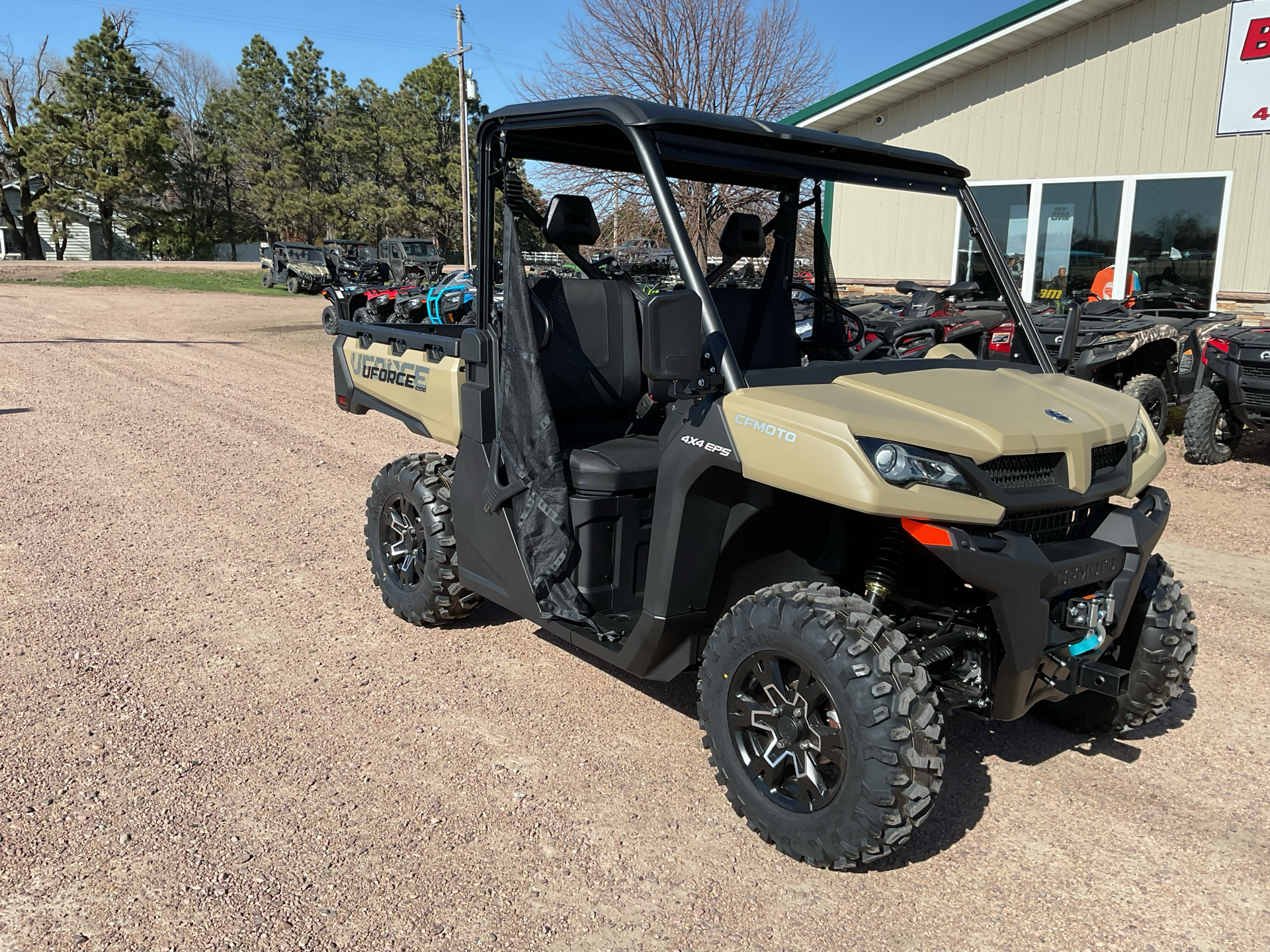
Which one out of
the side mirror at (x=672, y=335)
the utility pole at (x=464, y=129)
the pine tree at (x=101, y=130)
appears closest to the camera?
the side mirror at (x=672, y=335)

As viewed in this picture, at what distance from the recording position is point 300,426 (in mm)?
9508

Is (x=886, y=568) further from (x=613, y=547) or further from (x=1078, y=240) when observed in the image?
(x=1078, y=240)

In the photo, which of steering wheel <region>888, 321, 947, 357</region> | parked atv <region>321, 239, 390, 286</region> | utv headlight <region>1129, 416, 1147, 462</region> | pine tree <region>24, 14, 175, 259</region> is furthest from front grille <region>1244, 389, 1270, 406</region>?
pine tree <region>24, 14, 175, 259</region>

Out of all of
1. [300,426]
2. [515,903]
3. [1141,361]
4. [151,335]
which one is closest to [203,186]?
[151,335]

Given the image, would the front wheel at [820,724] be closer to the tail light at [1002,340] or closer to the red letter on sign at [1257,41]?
the tail light at [1002,340]

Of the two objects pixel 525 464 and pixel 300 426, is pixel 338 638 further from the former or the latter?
pixel 300 426

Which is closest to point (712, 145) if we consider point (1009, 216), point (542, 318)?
point (542, 318)

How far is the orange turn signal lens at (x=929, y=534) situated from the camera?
263 cm

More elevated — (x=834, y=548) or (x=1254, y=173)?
(x=1254, y=173)

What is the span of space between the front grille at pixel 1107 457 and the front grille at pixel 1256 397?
19.5 feet

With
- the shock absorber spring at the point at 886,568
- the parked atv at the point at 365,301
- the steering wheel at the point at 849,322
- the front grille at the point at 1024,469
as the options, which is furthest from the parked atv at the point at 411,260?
the front grille at the point at 1024,469

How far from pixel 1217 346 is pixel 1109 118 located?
16.9ft

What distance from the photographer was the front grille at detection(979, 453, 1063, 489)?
272 cm

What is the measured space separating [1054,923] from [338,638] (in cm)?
321
